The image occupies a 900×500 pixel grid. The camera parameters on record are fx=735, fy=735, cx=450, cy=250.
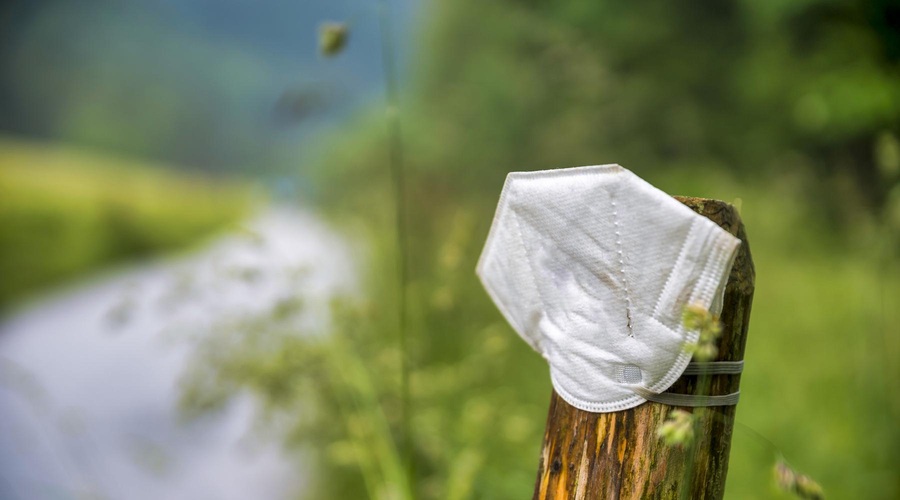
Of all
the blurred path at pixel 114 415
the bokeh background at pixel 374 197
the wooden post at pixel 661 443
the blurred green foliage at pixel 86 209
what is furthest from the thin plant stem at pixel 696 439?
the blurred green foliage at pixel 86 209

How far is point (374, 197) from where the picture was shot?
7.36 ft

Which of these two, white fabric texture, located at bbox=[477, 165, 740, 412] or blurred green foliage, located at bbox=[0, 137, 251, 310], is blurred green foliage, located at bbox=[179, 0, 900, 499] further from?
white fabric texture, located at bbox=[477, 165, 740, 412]

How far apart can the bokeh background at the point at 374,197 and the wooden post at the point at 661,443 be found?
1242mm

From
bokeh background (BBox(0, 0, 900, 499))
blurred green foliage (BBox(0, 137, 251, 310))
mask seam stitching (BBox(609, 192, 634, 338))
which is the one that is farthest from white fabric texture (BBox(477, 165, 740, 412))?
blurred green foliage (BBox(0, 137, 251, 310))

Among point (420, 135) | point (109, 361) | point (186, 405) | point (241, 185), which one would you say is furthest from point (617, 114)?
point (109, 361)

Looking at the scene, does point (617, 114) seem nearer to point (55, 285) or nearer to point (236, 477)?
point (236, 477)

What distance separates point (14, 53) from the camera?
2166 millimetres

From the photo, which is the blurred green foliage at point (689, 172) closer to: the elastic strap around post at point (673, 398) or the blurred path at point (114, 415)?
the blurred path at point (114, 415)

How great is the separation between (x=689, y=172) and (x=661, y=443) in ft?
6.37

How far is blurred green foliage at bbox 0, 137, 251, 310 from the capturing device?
216 cm

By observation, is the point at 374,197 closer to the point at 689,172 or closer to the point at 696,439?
the point at 689,172

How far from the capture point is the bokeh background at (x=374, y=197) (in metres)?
2.11

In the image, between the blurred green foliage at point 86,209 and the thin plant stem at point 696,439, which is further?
the blurred green foliage at point 86,209

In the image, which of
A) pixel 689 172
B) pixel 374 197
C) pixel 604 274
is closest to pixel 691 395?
pixel 604 274
